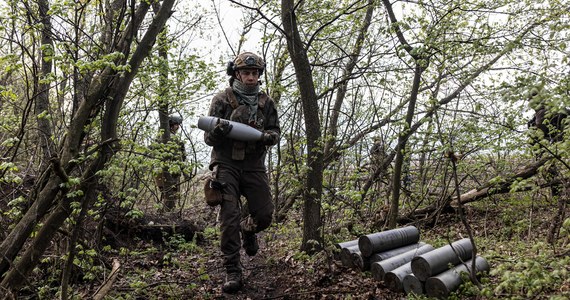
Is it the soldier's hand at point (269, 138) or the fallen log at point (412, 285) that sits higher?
the soldier's hand at point (269, 138)

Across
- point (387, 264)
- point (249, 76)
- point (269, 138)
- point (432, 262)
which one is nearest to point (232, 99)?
point (249, 76)

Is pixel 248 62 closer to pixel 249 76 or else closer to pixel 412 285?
pixel 249 76

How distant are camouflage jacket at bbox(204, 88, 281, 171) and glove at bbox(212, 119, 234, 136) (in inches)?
5.5

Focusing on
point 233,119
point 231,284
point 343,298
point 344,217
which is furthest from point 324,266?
point 233,119

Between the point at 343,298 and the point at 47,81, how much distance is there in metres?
3.32

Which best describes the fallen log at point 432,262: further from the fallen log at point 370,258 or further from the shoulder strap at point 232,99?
the shoulder strap at point 232,99

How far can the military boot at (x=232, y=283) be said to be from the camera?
161 inches

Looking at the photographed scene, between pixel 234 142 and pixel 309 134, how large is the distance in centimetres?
102

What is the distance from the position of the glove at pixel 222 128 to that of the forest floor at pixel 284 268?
5.22 ft

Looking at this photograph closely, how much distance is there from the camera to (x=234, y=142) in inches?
178

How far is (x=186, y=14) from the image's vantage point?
10.2m

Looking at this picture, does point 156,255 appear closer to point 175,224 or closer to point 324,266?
point 175,224

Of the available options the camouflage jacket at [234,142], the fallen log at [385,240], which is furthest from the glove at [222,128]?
the fallen log at [385,240]

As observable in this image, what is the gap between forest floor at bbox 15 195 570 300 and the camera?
388 cm
